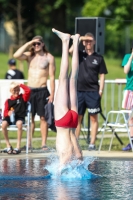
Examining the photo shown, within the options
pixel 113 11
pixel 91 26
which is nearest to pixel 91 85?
pixel 91 26

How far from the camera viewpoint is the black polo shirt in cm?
1357

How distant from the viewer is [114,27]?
48312 mm

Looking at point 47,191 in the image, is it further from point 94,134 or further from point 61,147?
point 94,134

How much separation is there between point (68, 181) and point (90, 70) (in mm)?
4946

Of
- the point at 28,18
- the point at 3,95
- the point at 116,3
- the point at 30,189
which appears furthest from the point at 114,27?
the point at 30,189

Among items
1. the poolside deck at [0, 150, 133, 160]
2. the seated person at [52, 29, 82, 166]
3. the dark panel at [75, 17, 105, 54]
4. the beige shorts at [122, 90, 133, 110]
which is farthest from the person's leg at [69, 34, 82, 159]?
the dark panel at [75, 17, 105, 54]

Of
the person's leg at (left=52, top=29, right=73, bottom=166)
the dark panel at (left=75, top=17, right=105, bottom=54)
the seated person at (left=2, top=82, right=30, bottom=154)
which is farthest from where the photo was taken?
the dark panel at (left=75, top=17, right=105, bottom=54)

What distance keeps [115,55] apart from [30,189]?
221 feet

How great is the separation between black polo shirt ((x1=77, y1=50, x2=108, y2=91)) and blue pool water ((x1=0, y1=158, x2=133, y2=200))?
2735mm

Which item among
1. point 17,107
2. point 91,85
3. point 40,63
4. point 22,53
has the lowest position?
point 17,107

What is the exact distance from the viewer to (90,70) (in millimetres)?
13609

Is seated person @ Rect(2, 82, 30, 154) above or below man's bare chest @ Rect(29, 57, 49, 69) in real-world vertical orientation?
below

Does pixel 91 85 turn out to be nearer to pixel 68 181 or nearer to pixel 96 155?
pixel 96 155

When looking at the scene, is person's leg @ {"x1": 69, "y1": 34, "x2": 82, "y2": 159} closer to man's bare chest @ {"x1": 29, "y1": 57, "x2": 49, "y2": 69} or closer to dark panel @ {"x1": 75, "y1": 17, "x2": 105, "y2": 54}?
man's bare chest @ {"x1": 29, "y1": 57, "x2": 49, "y2": 69}
